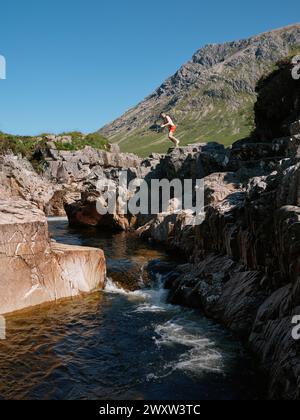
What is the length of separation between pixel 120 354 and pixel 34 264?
23.3 feet

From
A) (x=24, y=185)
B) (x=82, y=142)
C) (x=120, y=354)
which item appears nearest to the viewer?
(x=120, y=354)

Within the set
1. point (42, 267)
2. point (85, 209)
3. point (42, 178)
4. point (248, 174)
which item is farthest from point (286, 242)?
point (42, 178)

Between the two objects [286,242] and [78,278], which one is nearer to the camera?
[286,242]

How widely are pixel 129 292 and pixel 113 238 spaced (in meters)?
17.0

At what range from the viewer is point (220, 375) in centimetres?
1295

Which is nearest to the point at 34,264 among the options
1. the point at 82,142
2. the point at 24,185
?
the point at 24,185

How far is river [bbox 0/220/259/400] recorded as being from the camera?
39.6 ft

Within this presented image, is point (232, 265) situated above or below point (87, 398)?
above

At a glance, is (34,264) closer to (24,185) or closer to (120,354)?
(120,354)

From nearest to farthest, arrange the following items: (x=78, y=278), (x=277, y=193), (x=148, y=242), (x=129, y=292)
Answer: (x=277, y=193)
(x=78, y=278)
(x=129, y=292)
(x=148, y=242)

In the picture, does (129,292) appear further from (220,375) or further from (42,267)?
(220,375)

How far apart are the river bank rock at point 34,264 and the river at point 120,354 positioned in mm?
675

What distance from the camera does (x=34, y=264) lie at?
19.8m
